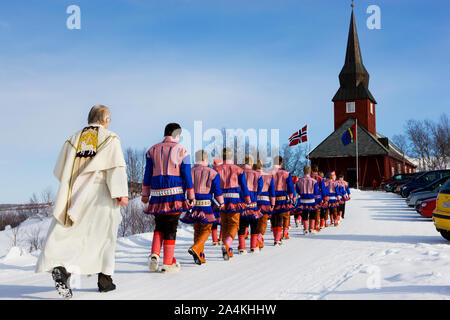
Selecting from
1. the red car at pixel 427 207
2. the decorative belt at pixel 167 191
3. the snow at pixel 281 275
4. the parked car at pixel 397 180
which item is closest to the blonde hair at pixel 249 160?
the snow at pixel 281 275

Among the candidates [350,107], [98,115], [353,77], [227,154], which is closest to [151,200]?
[98,115]

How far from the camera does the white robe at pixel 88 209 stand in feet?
16.6

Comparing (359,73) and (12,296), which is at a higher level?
(359,73)

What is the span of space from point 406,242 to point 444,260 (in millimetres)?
3416

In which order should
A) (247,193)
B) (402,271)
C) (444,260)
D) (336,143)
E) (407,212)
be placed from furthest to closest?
(336,143)
(407,212)
(247,193)
(444,260)
(402,271)

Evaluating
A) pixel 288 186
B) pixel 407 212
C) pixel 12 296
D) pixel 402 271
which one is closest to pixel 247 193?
pixel 288 186

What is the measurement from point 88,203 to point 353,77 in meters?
54.9

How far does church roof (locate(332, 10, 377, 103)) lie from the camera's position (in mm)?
54766

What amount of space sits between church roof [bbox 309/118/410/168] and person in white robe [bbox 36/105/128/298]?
46469mm

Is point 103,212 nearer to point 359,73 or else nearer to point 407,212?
point 407,212

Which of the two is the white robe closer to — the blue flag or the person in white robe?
the person in white robe

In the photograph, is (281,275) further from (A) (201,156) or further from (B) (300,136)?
(B) (300,136)
